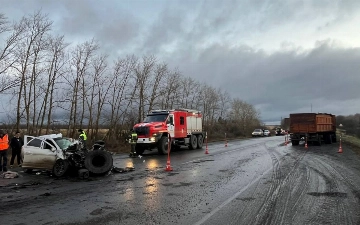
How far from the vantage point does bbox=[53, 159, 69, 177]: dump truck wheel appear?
41.4 ft

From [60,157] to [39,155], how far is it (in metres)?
0.95

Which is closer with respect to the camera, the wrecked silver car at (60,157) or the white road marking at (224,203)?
the white road marking at (224,203)

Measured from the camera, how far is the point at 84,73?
30.0 m

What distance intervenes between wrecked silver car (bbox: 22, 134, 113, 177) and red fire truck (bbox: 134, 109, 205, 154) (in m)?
8.58

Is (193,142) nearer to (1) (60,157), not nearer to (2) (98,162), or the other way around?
(2) (98,162)

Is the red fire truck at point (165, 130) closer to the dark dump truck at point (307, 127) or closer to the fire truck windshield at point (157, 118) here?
the fire truck windshield at point (157, 118)

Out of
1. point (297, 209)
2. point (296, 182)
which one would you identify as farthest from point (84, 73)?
point (297, 209)

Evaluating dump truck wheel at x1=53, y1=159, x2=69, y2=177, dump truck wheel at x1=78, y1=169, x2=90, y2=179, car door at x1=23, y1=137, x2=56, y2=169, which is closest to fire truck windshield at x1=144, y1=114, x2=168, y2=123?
car door at x1=23, y1=137, x2=56, y2=169

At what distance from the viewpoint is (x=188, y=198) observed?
837 centimetres

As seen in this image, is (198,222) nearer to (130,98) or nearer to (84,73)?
(84,73)

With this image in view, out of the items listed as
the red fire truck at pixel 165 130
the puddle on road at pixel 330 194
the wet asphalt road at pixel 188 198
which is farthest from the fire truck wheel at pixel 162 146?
the puddle on road at pixel 330 194

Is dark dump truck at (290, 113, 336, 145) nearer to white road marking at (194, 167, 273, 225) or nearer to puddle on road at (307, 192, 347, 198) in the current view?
white road marking at (194, 167, 273, 225)

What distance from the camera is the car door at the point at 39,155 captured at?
13.0 metres

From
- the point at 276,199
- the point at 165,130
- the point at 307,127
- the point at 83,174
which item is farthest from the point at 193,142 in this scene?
the point at 276,199
